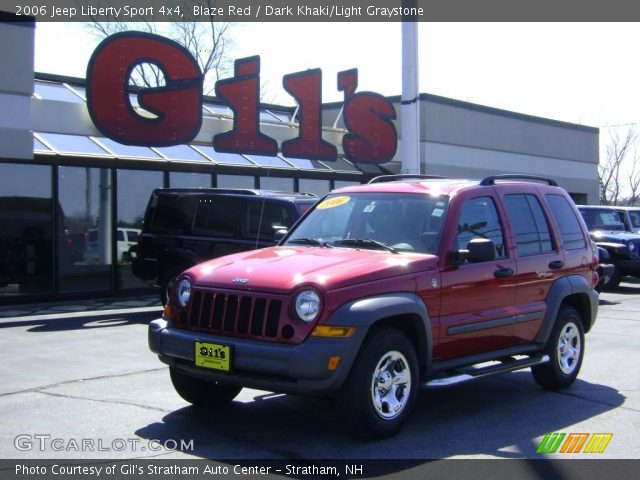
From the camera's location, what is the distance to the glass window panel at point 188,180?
17500mm

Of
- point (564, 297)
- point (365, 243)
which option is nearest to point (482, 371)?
point (365, 243)

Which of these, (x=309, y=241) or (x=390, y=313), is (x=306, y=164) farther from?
(x=390, y=313)

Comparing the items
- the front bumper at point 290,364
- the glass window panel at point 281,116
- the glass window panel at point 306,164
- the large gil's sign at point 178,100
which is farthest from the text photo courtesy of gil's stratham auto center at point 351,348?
the glass window panel at point 281,116

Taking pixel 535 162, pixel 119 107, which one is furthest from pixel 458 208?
pixel 535 162

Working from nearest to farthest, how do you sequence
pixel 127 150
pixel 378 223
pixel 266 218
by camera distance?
1. pixel 378 223
2. pixel 266 218
3. pixel 127 150

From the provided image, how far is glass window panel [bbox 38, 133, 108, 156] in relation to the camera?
1573cm

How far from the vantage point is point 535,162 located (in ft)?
96.7

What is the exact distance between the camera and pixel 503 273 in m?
6.96

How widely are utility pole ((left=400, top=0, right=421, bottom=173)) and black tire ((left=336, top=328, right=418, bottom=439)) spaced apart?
26.7 feet

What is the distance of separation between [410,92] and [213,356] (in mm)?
9119

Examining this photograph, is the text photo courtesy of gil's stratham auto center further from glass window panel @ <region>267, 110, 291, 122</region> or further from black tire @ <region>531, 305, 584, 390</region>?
glass window panel @ <region>267, 110, 291, 122</region>

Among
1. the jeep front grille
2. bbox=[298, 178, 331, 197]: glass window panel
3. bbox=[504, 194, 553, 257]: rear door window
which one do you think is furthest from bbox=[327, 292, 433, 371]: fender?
bbox=[298, 178, 331, 197]: glass window panel

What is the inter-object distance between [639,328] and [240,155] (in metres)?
10.4

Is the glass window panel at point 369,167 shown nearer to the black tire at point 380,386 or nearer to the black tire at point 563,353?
the black tire at point 563,353
